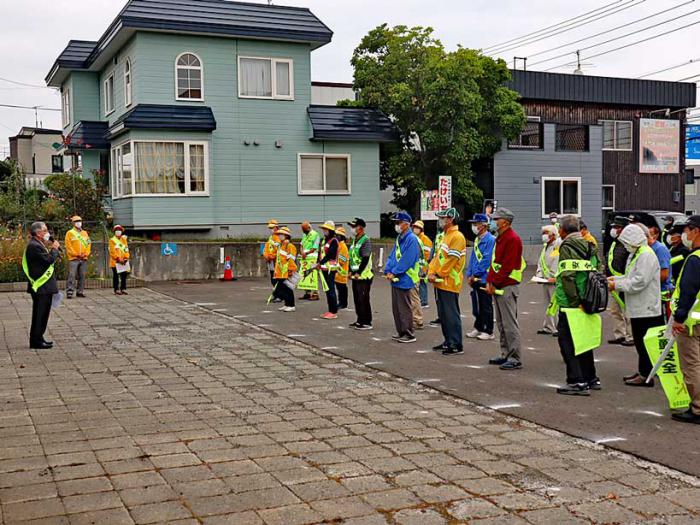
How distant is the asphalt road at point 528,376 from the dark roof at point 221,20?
12038 mm

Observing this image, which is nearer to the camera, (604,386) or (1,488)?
(1,488)

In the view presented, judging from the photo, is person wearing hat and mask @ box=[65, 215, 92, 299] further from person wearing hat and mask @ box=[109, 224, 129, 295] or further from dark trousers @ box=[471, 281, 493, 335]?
dark trousers @ box=[471, 281, 493, 335]

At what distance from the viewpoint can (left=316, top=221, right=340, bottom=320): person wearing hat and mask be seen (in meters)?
15.2

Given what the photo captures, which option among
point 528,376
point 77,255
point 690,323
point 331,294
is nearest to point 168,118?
point 77,255

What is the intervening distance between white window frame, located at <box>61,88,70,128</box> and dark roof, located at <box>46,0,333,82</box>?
16.9 ft

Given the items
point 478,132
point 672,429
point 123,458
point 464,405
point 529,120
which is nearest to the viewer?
point 123,458

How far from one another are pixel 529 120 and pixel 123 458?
2848 centimetres

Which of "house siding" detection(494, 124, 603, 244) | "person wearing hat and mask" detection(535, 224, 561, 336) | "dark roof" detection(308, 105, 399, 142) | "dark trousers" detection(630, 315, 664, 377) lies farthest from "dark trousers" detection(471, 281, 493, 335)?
"house siding" detection(494, 124, 603, 244)

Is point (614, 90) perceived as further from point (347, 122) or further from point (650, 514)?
point (650, 514)

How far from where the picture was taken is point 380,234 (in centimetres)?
3088

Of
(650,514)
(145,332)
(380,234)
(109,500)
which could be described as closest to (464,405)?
(650,514)

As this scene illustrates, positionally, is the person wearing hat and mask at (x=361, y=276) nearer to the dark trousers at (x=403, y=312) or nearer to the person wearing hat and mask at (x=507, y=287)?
the dark trousers at (x=403, y=312)

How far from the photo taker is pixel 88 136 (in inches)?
1158

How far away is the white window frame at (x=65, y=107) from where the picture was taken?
33.1 m
